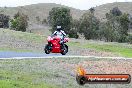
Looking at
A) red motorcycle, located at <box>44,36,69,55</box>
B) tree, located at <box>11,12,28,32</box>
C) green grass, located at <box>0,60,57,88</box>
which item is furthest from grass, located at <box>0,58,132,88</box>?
tree, located at <box>11,12,28,32</box>

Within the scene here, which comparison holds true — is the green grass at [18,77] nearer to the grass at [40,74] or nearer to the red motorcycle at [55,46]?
the grass at [40,74]

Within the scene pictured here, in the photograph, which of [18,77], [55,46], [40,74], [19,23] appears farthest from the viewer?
[19,23]

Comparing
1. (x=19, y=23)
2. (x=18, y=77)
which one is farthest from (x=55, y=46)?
(x=19, y=23)

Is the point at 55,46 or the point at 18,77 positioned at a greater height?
the point at 55,46

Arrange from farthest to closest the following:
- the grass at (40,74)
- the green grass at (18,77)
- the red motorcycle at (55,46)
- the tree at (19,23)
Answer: the tree at (19,23) < the grass at (40,74) < the green grass at (18,77) < the red motorcycle at (55,46)

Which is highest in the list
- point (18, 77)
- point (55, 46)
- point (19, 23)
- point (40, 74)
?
point (55, 46)

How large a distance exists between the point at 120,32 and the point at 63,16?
112566 mm

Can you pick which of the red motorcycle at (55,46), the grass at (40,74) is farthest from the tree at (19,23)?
the red motorcycle at (55,46)

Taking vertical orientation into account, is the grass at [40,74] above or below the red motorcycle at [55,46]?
below

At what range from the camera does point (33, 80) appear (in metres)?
35.8

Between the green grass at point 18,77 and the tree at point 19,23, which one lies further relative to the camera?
the tree at point 19,23

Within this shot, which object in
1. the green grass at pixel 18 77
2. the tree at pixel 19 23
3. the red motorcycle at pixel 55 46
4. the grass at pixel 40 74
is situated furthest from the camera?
the tree at pixel 19 23

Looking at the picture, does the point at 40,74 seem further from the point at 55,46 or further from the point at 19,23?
the point at 19,23

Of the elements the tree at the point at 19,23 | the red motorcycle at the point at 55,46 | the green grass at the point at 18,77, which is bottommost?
A: the tree at the point at 19,23
